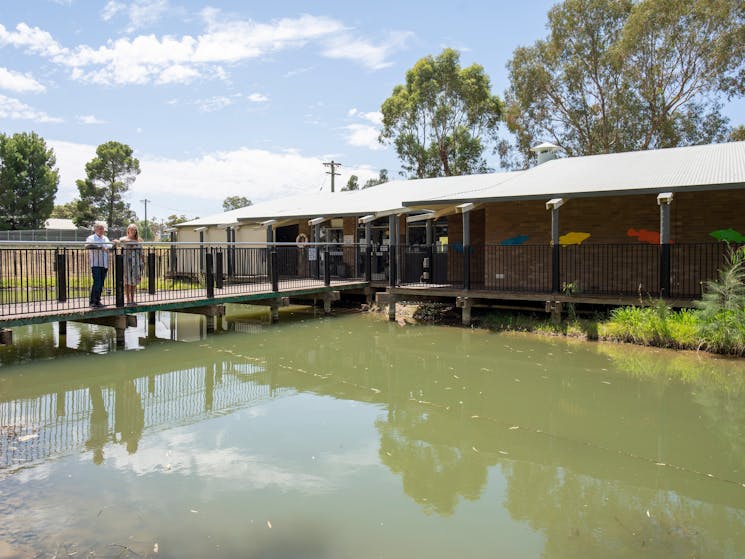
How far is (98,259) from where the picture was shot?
11.1 meters

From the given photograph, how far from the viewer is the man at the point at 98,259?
11.0m

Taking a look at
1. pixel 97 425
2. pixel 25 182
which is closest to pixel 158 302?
pixel 97 425

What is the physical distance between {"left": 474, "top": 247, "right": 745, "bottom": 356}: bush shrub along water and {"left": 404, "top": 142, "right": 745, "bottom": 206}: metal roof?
5.67 ft

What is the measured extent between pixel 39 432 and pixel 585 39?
31.1 meters

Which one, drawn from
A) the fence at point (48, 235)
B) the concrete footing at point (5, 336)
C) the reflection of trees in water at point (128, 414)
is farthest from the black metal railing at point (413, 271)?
the fence at point (48, 235)

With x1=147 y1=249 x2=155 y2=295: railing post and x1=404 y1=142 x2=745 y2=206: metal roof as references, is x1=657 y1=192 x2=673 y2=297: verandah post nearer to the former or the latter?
x1=404 y1=142 x2=745 y2=206: metal roof

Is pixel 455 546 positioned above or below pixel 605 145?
below

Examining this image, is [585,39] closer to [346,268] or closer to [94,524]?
[346,268]

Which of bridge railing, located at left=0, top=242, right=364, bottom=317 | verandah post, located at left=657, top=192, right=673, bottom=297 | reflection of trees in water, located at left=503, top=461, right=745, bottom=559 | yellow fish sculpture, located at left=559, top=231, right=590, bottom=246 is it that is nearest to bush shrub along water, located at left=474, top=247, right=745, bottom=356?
verandah post, located at left=657, top=192, right=673, bottom=297

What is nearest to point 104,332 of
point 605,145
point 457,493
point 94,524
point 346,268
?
point 346,268

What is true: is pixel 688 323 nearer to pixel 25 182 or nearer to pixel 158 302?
pixel 158 302

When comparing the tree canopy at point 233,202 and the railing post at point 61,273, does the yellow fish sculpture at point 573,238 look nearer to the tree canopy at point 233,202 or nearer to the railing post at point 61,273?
the railing post at point 61,273

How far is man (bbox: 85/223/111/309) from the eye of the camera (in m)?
11.0

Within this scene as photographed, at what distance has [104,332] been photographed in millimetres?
13781
